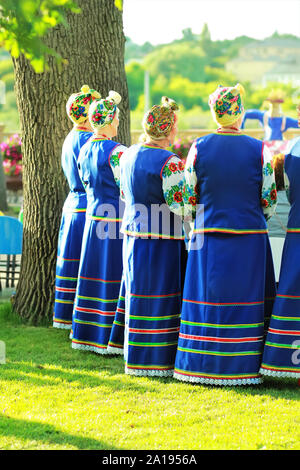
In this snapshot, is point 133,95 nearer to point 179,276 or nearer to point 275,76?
point 275,76

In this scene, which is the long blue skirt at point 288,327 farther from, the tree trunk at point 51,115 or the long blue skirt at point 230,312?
the tree trunk at point 51,115

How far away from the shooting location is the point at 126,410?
4316 mm

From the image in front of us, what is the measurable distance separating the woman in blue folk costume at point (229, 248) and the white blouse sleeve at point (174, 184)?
2.9 inches

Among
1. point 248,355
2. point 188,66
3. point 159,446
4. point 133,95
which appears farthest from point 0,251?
point 188,66

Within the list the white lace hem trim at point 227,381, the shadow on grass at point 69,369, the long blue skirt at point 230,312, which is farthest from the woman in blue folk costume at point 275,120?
the white lace hem trim at point 227,381

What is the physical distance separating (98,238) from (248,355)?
57.5 inches

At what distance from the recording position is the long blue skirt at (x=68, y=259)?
19.6 feet

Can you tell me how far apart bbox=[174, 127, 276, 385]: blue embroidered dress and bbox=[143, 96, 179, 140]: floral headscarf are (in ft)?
0.90

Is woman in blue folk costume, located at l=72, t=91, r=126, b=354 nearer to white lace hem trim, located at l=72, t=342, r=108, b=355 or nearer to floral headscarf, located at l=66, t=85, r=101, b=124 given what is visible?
white lace hem trim, located at l=72, t=342, r=108, b=355

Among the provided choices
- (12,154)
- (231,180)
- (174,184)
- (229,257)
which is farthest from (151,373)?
(12,154)

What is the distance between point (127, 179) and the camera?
5008 mm

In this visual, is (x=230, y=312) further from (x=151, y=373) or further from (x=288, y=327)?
(x=151, y=373)

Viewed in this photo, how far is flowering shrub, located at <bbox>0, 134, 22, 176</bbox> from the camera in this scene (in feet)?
55.9

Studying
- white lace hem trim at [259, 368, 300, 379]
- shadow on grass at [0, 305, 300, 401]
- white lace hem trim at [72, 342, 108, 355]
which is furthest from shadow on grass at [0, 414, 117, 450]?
white lace hem trim at [72, 342, 108, 355]
